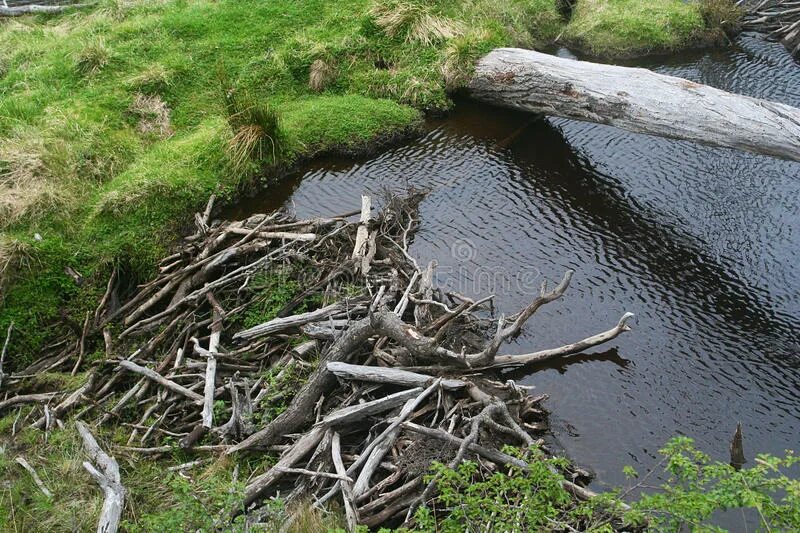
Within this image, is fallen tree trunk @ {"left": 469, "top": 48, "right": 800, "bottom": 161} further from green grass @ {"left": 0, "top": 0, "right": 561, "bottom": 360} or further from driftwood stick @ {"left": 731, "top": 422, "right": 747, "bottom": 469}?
driftwood stick @ {"left": 731, "top": 422, "right": 747, "bottom": 469}

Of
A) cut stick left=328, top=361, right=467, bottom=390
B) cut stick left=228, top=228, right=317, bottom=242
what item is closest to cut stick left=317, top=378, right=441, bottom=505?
cut stick left=328, top=361, right=467, bottom=390

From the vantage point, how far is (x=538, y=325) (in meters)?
8.05

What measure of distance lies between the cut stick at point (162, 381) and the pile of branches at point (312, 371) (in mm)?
16

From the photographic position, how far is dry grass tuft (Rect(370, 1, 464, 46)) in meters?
14.3

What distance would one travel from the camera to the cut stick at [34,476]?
5910mm

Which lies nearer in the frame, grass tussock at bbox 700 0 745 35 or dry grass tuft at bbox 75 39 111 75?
dry grass tuft at bbox 75 39 111 75

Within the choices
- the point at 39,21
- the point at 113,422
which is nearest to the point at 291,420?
the point at 113,422

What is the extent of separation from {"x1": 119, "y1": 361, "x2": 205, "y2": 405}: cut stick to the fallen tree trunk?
821 cm

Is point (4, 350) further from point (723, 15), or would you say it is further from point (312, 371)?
point (723, 15)

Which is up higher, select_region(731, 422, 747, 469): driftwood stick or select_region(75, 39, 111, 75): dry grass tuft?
select_region(75, 39, 111, 75): dry grass tuft

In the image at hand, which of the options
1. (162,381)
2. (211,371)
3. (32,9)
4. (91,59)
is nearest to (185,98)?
(91,59)

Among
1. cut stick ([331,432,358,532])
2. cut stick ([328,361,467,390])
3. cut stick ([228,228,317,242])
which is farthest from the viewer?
cut stick ([228,228,317,242])

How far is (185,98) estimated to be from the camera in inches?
529

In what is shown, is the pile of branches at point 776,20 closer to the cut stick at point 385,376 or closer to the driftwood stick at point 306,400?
the cut stick at point 385,376
